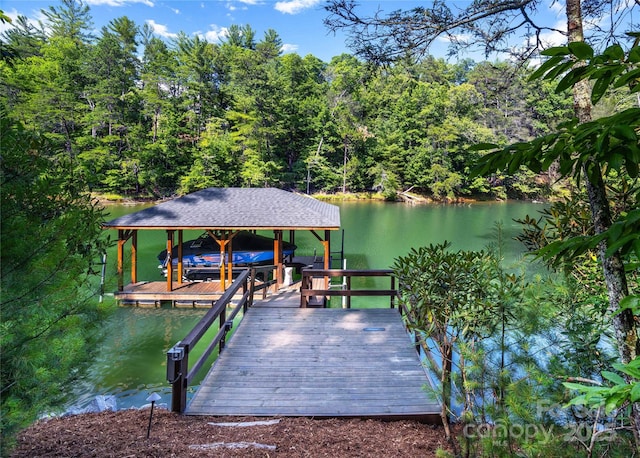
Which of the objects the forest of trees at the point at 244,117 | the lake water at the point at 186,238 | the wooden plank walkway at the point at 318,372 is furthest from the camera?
the forest of trees at the point at 244,117

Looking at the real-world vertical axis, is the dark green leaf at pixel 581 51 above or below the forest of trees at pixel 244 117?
below

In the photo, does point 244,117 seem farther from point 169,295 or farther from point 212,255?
point 169,295

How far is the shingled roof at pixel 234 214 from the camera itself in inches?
336

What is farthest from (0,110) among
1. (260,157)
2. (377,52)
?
(260,157)

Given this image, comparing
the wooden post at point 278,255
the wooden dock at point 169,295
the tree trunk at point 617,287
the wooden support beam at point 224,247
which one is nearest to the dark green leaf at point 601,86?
the tree trunk at point 617,287

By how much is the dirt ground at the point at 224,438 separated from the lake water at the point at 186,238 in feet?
1.91

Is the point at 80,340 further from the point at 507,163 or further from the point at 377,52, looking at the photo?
the point at 377,52

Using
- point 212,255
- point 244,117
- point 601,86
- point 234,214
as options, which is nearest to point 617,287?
point 601,86

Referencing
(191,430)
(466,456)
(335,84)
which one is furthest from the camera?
(335,84)

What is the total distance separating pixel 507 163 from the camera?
116 cm

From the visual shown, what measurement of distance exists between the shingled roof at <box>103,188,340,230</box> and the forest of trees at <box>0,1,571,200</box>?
18025mm

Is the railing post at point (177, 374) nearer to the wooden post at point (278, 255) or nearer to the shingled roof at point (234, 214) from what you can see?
the shingled roof at point (234, 214)

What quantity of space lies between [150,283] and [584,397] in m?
9.63

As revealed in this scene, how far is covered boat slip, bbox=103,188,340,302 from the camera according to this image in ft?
27.8
